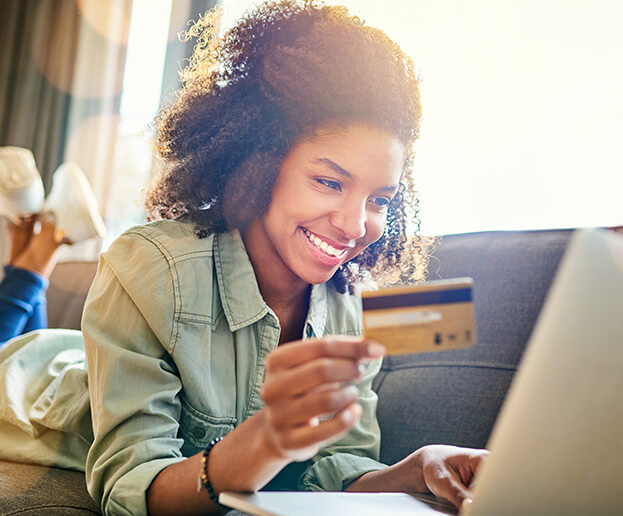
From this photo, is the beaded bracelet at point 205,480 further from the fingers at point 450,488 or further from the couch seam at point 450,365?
the couch seam at point 450,365

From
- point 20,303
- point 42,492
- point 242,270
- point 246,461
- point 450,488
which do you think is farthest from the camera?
point 20,303

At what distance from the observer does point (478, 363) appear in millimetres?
1282

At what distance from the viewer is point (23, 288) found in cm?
185

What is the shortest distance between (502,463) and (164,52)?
289 cm

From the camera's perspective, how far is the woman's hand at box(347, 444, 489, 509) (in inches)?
32.3

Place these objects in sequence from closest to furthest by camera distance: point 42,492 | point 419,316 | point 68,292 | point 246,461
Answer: point 419,316
point 246,461
point 42,492
point 68,292

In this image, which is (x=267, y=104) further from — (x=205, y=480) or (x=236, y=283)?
(x=205, y=480)

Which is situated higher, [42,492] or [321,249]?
[321,249]

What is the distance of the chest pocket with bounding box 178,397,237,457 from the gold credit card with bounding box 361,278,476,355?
0.51m

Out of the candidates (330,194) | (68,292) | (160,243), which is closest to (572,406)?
(330,194)

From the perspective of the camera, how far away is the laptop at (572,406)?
16.0 inches

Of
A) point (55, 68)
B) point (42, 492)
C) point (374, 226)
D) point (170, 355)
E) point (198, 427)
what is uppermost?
point (55, 68)

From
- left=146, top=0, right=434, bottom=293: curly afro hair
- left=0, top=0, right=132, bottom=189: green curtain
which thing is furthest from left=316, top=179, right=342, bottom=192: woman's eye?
left=0, top=0, right=132, bottom=189: green curtain

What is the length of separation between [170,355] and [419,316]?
52 centimetres
